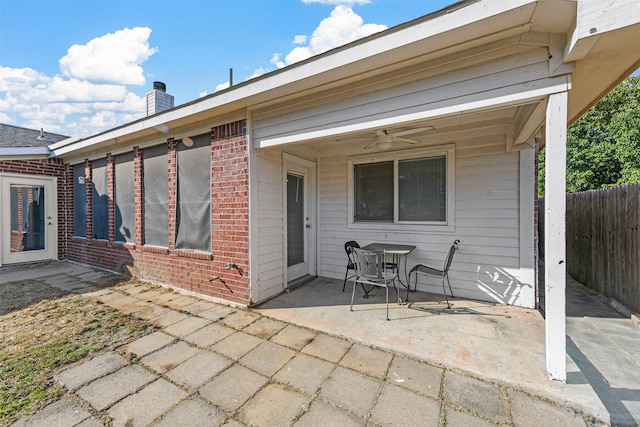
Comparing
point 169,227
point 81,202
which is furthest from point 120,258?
point 81,202

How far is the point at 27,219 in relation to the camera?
6.31 meters

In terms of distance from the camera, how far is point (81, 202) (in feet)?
20.6

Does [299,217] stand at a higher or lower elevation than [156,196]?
lower

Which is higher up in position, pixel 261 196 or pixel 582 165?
pixel 582 165

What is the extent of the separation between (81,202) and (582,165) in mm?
20157

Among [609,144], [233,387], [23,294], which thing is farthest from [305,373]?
[609,144]

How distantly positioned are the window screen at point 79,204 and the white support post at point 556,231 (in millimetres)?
8453

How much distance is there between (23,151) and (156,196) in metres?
4.42

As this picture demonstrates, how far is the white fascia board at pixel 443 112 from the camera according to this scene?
202cm

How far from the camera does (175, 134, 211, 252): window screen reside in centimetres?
405

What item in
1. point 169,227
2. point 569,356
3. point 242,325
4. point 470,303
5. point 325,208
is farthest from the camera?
point 325,208

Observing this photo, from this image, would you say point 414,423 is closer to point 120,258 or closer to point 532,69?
point 532,69

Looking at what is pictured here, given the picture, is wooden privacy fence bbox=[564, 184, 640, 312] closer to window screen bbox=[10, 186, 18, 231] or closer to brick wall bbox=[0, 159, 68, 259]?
brick wall bbox=[0, 159, 68, 259]

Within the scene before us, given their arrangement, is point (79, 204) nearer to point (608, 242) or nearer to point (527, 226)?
point (527, 226)
